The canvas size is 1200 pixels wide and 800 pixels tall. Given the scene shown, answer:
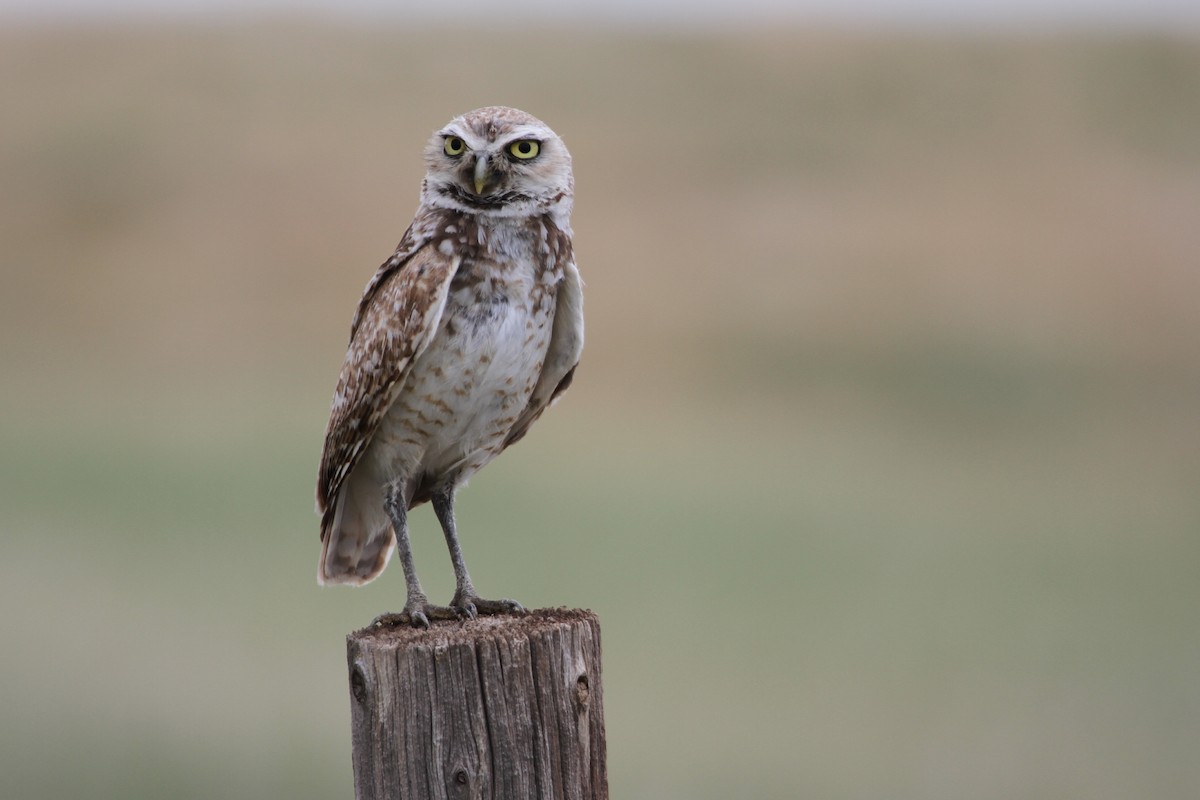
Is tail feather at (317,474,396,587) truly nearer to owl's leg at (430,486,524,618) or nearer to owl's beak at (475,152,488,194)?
owl's leg at (430,486,524,618)

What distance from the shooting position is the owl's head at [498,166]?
4598 mm

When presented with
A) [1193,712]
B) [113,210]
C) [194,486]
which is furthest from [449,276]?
[113,210]

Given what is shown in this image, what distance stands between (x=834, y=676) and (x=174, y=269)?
1600 centimetres

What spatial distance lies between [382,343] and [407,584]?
2.45 ft

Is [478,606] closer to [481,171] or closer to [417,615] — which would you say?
[417,615]

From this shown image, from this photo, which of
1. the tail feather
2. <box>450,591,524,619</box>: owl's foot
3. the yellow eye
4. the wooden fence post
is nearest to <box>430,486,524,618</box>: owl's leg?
<box>450,591,524,619</box>: owl's foot

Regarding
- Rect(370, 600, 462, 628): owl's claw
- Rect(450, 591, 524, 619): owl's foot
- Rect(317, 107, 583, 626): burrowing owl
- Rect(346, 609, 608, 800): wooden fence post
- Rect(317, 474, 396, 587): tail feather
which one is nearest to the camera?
Rect(346, 609, 608, 800): wooden fence post

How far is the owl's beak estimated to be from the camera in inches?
180

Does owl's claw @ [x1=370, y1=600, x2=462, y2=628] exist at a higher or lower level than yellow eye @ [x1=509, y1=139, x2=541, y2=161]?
lower

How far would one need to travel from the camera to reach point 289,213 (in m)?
24.4

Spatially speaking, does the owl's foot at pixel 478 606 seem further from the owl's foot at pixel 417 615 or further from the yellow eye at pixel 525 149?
the yellow eye at pixel 525 149

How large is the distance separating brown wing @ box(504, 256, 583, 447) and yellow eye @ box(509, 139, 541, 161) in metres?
0.34

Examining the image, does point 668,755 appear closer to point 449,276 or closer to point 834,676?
point 834,676

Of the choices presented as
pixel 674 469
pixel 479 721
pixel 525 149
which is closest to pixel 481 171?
pixel 525 149
